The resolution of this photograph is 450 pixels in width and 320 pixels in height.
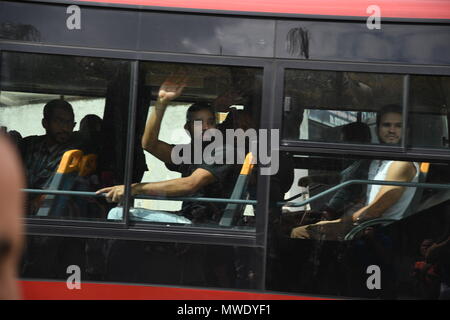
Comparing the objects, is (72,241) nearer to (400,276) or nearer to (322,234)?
(322,234)

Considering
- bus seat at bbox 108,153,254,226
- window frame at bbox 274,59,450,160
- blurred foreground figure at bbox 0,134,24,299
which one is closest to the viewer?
blurred foreground figure at bbox 0,134,24,299

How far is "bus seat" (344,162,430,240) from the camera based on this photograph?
13.9 ft

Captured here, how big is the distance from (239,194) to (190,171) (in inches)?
12.9

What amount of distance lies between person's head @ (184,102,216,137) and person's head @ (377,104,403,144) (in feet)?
3.23

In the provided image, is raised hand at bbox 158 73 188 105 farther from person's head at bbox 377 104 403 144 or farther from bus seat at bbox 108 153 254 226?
person's head at bbox 377 104 403 144

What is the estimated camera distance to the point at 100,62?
14.3ft

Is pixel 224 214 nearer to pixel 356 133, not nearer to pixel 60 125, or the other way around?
pixel 356 133

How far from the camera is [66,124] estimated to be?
4438 mm

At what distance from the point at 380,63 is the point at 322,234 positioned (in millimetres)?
1059

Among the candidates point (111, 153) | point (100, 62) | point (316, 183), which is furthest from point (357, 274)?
point (100, 62)

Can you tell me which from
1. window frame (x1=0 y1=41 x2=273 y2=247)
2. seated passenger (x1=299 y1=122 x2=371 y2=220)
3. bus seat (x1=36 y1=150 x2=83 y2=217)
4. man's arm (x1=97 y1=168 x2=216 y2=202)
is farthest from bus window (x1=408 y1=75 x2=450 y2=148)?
bus seat (x1=36 y1=150 x2=83 y2=217)

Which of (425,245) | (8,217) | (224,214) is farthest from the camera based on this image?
(224,214)

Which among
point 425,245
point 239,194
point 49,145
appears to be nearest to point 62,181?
point 49,145

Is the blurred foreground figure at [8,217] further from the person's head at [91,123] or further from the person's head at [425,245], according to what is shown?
the person's head at [425,245]
